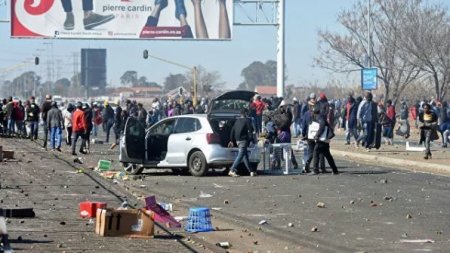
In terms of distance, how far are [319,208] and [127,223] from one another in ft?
17.2

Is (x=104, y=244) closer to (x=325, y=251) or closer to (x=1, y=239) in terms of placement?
(x=325, y=251)

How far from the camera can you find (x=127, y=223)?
47.5ft

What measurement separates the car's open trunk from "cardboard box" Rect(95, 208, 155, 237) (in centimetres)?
1111

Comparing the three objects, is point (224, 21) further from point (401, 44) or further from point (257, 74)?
point (257, 74)

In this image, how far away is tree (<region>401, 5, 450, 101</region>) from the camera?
178 ft

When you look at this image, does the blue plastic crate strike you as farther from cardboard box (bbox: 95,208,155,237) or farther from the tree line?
the tree line

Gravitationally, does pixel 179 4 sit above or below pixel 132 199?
above

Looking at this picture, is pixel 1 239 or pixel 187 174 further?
pixel 187 174

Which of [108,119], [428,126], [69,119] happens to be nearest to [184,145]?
[428,126]

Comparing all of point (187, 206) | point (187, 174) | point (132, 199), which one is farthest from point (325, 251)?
point (187, 174)

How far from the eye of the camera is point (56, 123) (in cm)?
3638

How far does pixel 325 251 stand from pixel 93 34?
125 ft

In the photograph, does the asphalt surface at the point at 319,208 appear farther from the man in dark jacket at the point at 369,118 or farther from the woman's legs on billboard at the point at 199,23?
the woman's legs on billboard at the point at 199,23

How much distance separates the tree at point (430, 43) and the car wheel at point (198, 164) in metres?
30.2
